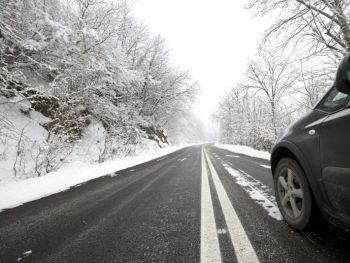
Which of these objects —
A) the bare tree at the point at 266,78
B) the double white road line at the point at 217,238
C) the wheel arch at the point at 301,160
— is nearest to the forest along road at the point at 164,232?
the double white road line at the point at 217,238

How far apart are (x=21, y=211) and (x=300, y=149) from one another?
4.00 meters

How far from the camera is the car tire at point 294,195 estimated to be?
85.4 inches

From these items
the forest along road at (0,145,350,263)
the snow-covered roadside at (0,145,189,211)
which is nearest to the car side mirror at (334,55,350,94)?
the forest along road at (0,145,350,263)

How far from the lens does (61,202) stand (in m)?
4.06

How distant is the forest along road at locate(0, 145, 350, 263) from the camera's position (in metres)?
1.94

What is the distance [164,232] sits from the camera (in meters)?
2.49

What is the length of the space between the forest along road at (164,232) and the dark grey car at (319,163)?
11.6 inches

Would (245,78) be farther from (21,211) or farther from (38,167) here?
(21,211)

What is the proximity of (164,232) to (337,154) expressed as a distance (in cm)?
180

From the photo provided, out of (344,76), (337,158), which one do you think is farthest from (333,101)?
(337,158)

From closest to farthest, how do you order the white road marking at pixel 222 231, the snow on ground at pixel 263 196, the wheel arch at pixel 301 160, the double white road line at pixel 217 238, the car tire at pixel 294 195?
1. the double white road line at pixel 217 238
2. the wheel arch at pixel 301 160
3. the car tire at pixel 294 195
4. the white road marking at pixel 222 231
5. the snow on ground at pixel 263 196

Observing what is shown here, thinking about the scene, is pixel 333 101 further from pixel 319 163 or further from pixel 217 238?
pixel 217 238

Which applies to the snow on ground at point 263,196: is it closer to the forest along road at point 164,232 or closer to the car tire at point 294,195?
the forest along road at point 164,232

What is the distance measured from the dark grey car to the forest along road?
29cm
